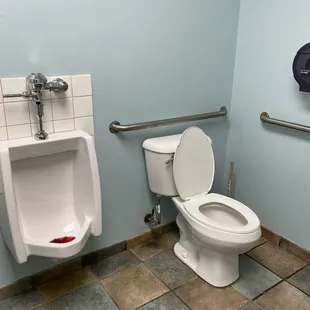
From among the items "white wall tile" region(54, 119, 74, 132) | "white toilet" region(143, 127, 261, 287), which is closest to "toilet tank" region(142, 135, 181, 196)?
"white toilet" region(143, 127, 261, 287)

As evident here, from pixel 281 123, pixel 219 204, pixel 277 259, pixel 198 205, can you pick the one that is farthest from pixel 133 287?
pixel 281 123

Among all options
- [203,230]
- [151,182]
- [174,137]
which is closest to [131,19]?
[174,137]

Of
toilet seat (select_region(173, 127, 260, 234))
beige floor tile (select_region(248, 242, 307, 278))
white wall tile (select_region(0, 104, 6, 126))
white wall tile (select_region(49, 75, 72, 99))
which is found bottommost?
beige floor tile (select_region(248, 242, 307, 278))

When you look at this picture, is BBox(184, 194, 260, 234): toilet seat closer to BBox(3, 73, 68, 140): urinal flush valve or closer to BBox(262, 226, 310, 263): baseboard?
BBox(262, 226, 310, 263): baseboard

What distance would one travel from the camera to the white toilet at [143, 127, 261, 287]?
173 centimetres

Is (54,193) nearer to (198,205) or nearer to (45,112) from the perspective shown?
(45,112)

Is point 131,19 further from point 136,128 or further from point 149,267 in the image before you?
point 149,267

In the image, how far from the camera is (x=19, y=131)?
1537 millimetres

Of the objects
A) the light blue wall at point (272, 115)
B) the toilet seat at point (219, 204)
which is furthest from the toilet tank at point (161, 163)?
the light blue wall at point (272, 115)

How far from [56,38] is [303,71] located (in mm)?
1219

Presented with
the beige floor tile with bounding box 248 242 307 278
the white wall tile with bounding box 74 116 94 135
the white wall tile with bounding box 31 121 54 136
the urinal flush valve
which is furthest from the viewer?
the beige floor tile with bounding box 248 242 307 278

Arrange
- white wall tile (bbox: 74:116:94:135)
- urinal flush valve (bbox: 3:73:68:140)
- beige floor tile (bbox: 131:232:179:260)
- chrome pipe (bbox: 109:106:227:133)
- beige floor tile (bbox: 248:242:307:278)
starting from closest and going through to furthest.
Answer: urinal flush valve (bbox: 3:73:68:140)
white wall tile (bbox: 74:116:94:135)
chrome pipe (bbox: 109:106:227:133)
beige floor tile (bbox: 248:242:307:278)
beige floor tile (bbox: 131:232:179:260)

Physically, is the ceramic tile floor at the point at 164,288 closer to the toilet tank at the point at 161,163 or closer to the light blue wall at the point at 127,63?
the light blue wall at the point at 127,63

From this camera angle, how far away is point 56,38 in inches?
60.1
